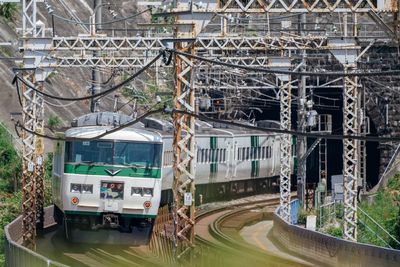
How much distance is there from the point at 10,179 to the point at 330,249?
18688 millimetres

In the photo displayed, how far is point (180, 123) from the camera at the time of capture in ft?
69.9

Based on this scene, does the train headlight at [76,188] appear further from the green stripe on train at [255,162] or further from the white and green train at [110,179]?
the green stripe on train at [255,162]

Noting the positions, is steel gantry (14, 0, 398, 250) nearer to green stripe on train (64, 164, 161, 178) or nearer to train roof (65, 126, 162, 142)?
green stripe on train (64, 164, 161, 178)

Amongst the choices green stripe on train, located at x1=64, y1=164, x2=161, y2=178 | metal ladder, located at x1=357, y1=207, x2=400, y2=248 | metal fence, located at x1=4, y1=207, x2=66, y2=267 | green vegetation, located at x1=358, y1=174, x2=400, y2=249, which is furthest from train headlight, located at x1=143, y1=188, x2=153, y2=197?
green vegetation, located at x1=358, y1=174, x2=400, y2=249

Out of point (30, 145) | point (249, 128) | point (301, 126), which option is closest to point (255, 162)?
point (301, 126)

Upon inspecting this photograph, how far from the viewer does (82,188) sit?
27.1 m

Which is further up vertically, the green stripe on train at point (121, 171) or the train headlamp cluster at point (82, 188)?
the green stripe on train at point (121, 171)

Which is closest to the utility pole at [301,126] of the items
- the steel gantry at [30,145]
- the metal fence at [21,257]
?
the steel gantry at [30,145]

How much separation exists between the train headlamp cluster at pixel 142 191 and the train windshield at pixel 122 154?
490mm

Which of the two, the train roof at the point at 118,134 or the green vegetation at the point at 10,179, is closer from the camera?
the train roof at the point at 118,134

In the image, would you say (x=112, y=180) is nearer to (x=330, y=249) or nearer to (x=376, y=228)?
(x=330, y=249)

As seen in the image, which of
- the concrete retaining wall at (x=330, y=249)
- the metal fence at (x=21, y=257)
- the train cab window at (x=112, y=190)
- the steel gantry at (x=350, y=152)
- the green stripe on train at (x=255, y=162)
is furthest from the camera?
the green stripe on train at (x=255, y=162)

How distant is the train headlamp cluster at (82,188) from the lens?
27.0 m

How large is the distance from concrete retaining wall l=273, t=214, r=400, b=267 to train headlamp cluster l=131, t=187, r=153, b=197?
4.22 metres
